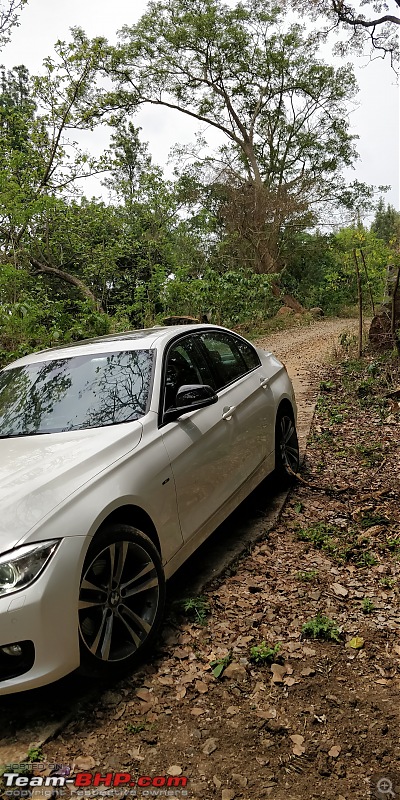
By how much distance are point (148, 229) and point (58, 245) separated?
407cm

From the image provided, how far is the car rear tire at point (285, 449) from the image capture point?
16.9 feet

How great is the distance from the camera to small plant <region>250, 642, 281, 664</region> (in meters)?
2.95

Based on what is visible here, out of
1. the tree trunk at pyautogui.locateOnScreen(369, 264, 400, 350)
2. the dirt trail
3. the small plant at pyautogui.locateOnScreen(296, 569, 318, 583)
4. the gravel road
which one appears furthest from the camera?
the tree trunk at pyautogui.locateOnScreen(369, 264, 400, 350)

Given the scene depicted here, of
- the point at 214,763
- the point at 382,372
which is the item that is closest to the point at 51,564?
the point at 214,763

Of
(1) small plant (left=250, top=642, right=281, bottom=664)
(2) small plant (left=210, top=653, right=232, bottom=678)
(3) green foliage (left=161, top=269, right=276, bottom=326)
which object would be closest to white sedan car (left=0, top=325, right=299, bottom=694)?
(2) small plant (left=210, top=653, right=232, bottom=678)

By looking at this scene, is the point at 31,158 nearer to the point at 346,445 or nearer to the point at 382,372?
the point at 382,372

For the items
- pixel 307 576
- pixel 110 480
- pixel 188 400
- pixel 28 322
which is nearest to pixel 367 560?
pixel 307 576

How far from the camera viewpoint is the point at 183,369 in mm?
3879

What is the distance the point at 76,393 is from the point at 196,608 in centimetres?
149

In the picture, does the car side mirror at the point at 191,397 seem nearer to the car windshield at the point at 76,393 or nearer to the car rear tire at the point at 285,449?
the car windshield at the point at 76,393

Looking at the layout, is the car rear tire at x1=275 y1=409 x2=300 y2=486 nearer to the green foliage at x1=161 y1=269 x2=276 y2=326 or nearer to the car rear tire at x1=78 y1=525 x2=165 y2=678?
the car rear tire at x1=78 y1=525 x2=165 y2=678

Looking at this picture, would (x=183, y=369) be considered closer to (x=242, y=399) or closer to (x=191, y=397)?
(x=191, y=397)

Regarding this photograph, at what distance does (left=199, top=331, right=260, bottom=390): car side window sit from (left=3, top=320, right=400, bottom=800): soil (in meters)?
1.29

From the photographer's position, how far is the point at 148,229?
15883 millimetres
